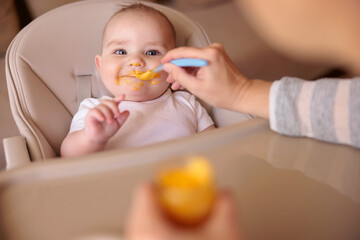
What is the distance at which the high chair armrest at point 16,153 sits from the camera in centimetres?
73

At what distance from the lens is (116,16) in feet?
3.34

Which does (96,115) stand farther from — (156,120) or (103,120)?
(156,120)

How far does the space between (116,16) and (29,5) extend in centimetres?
72

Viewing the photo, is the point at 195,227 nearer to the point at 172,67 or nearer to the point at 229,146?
the point at 229,146

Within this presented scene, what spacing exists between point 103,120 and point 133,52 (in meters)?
0.30

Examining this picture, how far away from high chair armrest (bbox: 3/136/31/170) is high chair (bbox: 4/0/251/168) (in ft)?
0.12

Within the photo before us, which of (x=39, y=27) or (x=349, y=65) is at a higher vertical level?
(x=39, y=27)

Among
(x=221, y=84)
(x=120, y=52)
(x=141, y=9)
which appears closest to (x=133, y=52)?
(x=120, y=52)

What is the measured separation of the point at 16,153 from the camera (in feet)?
2.44

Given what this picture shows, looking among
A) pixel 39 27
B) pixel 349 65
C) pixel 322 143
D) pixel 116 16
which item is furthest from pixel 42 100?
pixel 349 65

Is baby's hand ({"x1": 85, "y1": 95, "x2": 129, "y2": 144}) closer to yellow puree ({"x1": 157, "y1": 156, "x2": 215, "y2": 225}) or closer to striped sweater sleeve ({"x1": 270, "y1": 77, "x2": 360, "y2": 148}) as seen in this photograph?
striped sweater sleeve ({"x1": 270, "y1": 77, "x2": 360, "y2": 148})

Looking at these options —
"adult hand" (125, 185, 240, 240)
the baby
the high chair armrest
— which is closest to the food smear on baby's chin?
the baby


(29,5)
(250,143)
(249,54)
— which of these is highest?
(29,5)

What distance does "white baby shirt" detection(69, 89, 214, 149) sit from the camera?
91 cm
